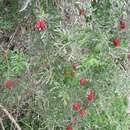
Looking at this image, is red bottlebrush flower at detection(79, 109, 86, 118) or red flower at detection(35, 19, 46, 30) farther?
red bottlebrush flower at detection(79, 109, 86, 118)

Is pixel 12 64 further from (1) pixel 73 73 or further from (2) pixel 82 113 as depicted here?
(2) pixel 82 113

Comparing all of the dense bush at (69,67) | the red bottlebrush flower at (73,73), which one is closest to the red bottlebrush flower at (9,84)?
the dense bush at (69,67)

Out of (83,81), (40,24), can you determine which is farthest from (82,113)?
(40,24)

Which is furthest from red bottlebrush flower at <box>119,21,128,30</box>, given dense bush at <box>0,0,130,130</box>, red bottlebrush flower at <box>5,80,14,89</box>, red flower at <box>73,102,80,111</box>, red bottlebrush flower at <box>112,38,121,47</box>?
red bottlebrush flower at <box>5,80,14,89</box>

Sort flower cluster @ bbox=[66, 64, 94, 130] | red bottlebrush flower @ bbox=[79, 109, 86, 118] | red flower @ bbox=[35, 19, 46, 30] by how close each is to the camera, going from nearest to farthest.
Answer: red flower @ bbox=[35, 19, 46, 30]
flower cluster @ bbox=[66, 64, 94, 130]
red bottlebrush flower @ bbox=[79, 109, 86, 118]

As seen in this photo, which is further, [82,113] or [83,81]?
[82,113]

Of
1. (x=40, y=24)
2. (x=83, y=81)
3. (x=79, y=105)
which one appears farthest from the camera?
(x=79, y=105)

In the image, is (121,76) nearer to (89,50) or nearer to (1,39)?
(89,50)

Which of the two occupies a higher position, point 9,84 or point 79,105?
point 9,84

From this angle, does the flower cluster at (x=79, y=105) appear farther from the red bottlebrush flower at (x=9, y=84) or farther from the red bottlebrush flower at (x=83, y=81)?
the red bottlebrush flower at (x=9, y=84)

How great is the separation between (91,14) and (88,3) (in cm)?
12

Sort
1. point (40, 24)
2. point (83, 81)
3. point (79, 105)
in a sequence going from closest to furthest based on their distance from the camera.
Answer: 1. point (40, 24)
2. point (83, 81)
3. point (79, 105)

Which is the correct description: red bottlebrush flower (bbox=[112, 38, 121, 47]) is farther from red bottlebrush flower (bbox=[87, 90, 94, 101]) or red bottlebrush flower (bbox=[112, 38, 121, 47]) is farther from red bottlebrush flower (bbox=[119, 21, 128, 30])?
red bottlebrush flower (bbox=[87, 90, 94, 101])

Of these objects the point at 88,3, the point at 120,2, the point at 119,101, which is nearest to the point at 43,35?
the point at 88,3
